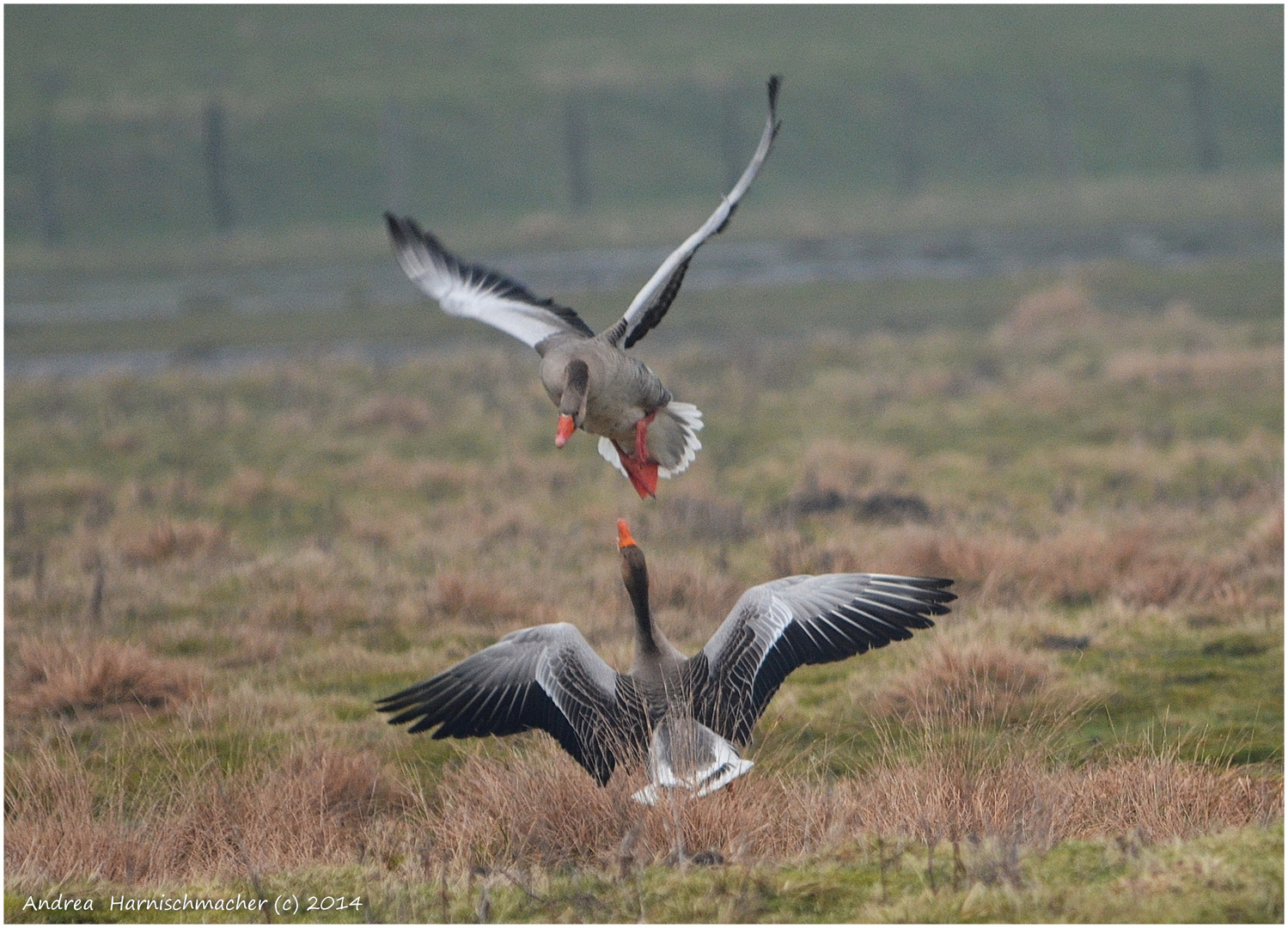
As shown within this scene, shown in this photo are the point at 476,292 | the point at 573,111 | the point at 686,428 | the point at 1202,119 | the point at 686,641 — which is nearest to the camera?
the point at 476,292

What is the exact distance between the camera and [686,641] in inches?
388

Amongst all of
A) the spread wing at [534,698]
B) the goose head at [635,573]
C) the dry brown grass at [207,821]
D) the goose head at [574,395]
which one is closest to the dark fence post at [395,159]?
the dry brown grass at [207,821]

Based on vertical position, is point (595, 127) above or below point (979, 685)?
above

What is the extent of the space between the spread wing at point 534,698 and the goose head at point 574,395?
934 mm

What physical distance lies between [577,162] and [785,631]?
55398mm

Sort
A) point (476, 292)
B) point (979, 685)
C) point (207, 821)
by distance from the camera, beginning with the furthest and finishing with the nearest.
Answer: point (476, 292) < point (979, 685) < point (207, 821)

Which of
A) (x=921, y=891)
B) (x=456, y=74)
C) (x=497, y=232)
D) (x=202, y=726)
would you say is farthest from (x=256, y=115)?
(x=921, y=891)

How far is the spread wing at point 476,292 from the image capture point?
26.7 feet

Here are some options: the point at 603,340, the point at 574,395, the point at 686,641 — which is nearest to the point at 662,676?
the point at 574,395

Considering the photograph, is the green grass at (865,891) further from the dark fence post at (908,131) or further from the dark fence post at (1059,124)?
the dark fence post at (1059,124)

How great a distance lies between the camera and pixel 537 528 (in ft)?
45.2

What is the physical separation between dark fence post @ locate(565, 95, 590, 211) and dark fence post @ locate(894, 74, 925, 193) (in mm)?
12449

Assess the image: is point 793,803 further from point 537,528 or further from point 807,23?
point 807,23

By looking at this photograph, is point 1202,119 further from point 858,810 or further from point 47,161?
point 858,810
